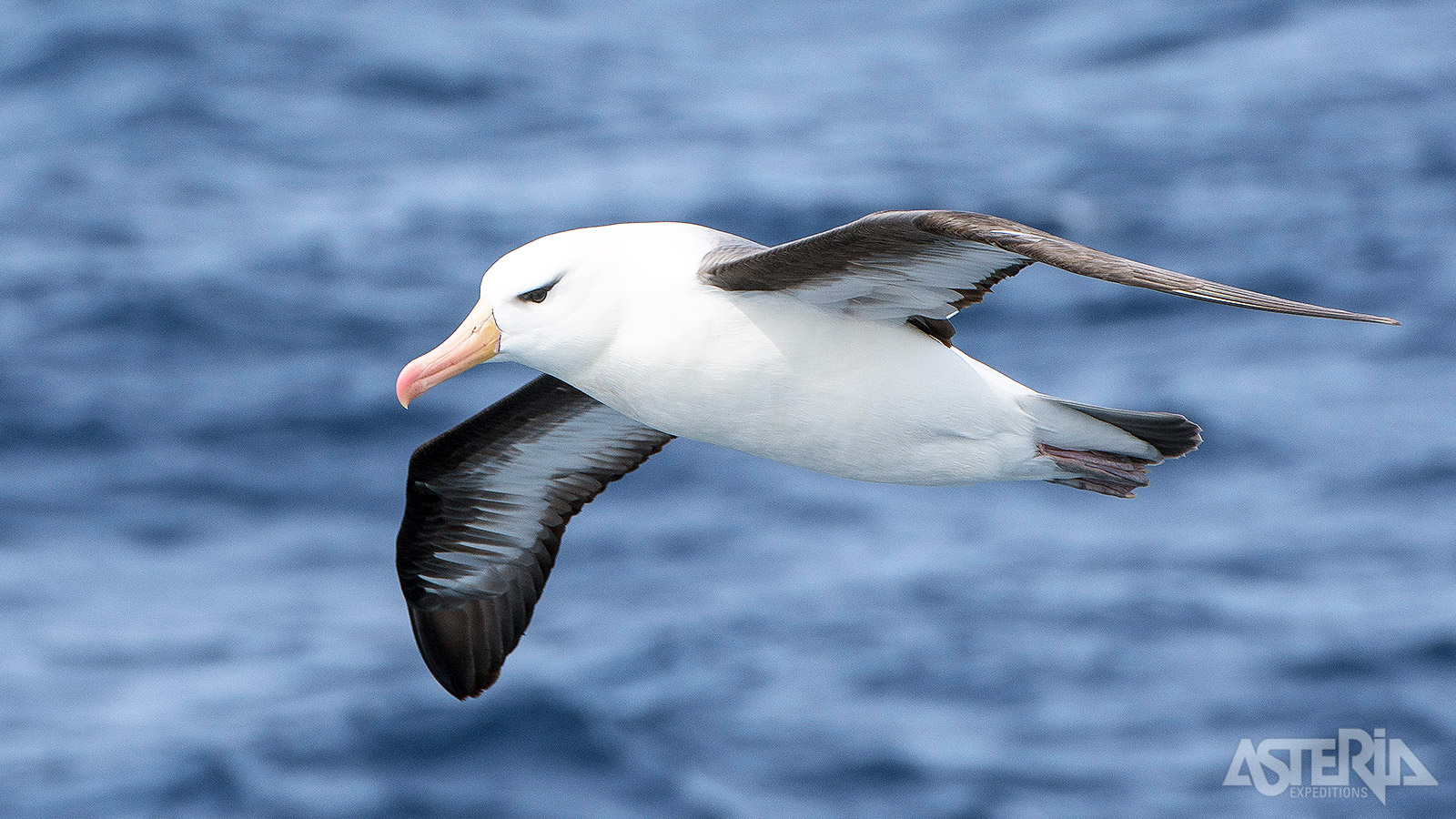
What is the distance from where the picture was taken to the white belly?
19.0ft

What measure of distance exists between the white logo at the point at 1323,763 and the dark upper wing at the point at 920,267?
27.4 ft

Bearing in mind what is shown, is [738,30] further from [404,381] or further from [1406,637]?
[404,381]

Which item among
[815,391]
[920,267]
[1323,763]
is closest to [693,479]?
[1323,763]

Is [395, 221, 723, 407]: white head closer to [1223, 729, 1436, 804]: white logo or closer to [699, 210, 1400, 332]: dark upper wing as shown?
[699, 210, 1400, 332]: dark upper wing

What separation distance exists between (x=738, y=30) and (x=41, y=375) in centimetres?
1236

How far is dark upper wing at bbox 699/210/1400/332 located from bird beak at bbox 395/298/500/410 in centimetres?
73

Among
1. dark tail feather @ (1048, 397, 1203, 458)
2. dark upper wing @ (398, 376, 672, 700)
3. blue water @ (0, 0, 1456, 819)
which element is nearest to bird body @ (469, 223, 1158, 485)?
dark tail feather @ (1048, 397, 1203, 458)

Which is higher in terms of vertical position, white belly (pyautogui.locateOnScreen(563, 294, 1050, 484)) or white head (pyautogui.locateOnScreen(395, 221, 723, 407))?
white head (pyautogui.locateOnScreen(395, 221, 723, 407))

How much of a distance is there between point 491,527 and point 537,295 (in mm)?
2081

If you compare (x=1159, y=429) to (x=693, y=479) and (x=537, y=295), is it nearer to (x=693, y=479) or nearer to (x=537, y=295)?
(x=537, y=295)

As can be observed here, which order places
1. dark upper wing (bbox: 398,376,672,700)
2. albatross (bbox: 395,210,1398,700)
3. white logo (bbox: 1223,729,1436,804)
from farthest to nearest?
white logo (bbox: 1223,729,1436,804) → dark upper wing (bbox: 398,376,672,700) → albatross (bbox: 395,210,1398,700)

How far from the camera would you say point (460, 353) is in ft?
19.0

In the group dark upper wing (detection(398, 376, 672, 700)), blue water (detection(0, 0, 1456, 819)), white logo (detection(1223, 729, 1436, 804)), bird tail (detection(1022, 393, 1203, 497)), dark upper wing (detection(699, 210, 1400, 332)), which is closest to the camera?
dark upper wing (detection(699, 210, 1400, 332))

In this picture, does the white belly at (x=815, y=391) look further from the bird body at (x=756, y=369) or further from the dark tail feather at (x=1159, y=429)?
the dark tail feather at (x=1159, y=429)
